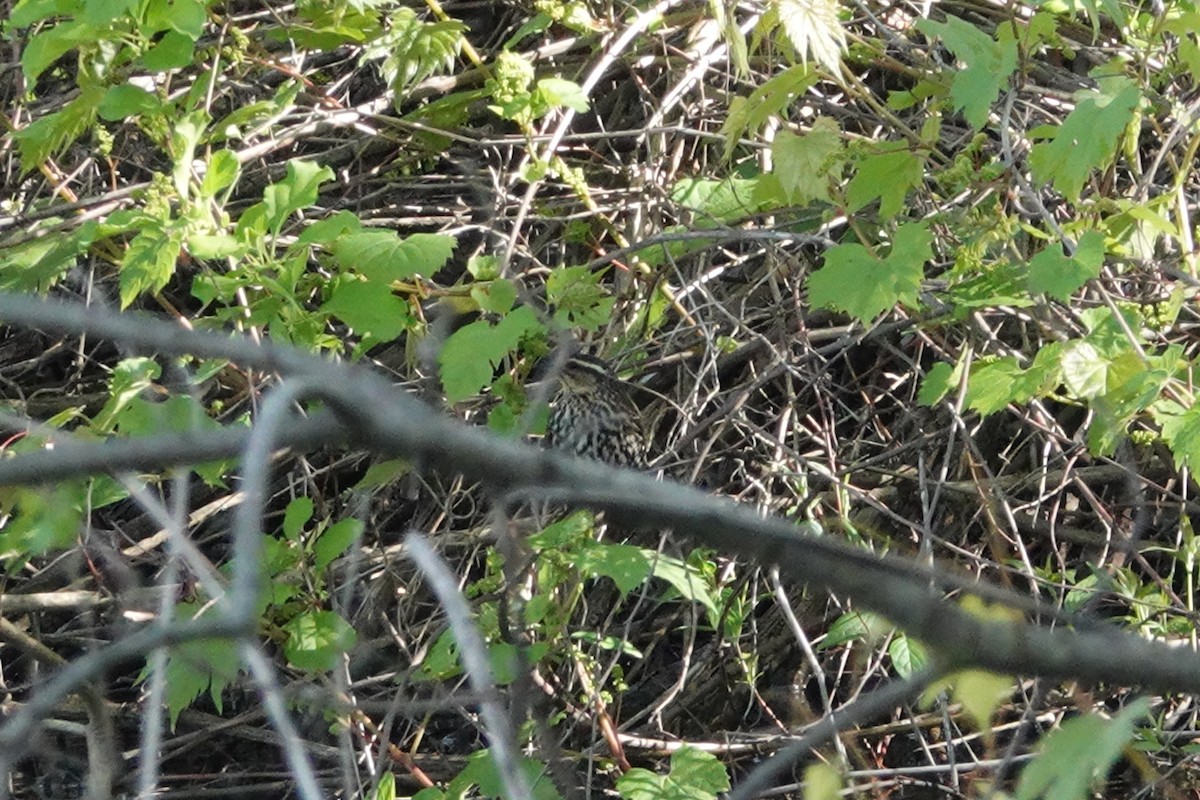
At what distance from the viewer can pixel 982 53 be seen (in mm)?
2584

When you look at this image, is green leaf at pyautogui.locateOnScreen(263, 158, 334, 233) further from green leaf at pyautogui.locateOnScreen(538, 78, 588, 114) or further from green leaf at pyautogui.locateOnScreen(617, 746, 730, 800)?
green leaf at pyautogui.locateOnScreen(617, 746, 730, 800)

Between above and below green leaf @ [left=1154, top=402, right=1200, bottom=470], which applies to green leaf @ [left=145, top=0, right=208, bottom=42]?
above

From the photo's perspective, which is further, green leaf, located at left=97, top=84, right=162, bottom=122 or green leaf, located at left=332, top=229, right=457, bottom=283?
green leaf, located at left=97, top=84, right=162, bottom=122

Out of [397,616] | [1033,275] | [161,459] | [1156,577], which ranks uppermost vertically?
[161,459]

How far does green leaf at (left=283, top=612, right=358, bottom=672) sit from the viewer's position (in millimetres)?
2812

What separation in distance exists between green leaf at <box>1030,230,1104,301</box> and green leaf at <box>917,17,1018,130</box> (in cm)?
26

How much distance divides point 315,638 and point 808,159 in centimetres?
131

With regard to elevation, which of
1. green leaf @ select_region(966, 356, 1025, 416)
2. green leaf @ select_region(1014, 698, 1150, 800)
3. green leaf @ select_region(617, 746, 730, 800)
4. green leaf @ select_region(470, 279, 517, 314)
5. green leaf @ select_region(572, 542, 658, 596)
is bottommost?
green leaf @ select_region(617, 746, 730, 800)

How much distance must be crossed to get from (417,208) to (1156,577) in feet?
6.97

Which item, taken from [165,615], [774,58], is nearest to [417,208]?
[774,58]

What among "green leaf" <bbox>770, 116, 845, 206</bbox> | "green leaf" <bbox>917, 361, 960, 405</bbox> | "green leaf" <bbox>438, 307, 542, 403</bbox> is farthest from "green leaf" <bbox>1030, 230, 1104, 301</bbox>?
"green leaf" <bbox>438, 307, 542, 403</bbox>

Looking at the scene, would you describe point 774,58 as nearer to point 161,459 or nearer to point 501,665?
point 501,665

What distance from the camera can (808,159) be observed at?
2715 millimetres

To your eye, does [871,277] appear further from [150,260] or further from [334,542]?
[150,260]
